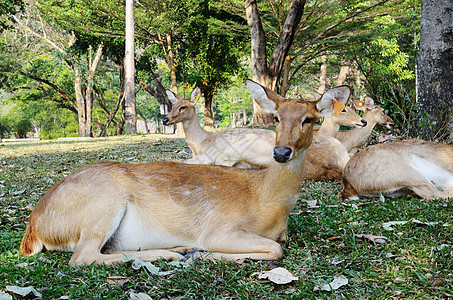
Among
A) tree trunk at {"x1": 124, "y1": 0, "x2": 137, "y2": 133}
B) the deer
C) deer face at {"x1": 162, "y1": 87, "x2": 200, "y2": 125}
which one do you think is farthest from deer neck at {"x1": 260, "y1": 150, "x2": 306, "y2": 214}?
tree trunk at {"x1": 124, "y1": 0, "x2": 137, "y2": 133}

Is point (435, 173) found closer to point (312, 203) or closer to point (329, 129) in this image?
point (312, 203)

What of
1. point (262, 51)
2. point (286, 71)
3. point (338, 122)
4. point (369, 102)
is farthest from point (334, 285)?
point (286, 71)

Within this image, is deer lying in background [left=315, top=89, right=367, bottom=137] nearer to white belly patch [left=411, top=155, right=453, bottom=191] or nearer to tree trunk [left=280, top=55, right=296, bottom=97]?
white belly patch [left=411, top=155, right=453, bottom=191]

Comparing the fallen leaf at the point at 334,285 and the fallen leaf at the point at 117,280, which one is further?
the fallen leaf at the point at 117,280

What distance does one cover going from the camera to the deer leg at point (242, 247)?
3.03m

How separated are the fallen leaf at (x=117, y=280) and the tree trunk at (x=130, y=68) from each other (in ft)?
56.4

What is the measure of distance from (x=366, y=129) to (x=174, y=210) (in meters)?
6.22

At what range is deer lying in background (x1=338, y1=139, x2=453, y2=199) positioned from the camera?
183 inches

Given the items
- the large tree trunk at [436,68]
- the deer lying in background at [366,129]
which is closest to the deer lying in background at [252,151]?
the deer lying in background at [366,129]

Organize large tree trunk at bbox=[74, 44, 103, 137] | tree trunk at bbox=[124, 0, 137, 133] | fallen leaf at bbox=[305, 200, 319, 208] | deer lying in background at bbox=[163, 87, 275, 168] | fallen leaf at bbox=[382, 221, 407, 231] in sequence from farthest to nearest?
large tree trunk at bbox=[74, 44, 103, 137]
tree trunk at bbox=[124, 0, 137, 133]
deer lying in background at bbox=[163, 87, 275, 168]
fallen leaf at bbox=[305, 200, 319, 208]
fallen leaf at bbox=[382, 221, 407, 231]

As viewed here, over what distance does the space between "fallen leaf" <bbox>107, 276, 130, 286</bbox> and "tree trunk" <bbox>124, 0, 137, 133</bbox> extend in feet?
56.4

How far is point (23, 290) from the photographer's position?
8.31ft

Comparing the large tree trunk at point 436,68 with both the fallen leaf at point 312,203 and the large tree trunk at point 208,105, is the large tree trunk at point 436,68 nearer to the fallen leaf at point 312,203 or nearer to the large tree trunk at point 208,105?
the fallen leaf at point 312,203

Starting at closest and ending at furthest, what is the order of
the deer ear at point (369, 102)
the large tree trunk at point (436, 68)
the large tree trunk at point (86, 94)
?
1. the large tree trunk at point (436, 68)
2. the deer ear at point (369, 102)
3. the large tree trunk at point (86, 94)
